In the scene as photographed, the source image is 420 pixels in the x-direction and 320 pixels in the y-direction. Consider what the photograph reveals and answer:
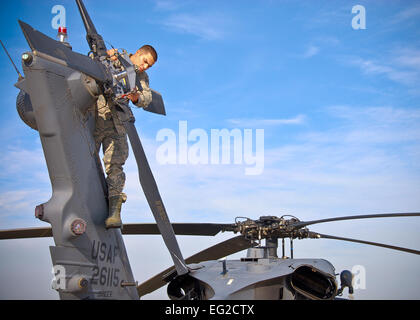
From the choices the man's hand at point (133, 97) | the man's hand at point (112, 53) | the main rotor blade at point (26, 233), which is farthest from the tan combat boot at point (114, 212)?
the man's hand at point (112, 53)

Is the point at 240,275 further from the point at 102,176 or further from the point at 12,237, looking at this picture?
the point at 12,237

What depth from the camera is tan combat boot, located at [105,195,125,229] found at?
6828mm

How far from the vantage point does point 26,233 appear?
8125 millimetres

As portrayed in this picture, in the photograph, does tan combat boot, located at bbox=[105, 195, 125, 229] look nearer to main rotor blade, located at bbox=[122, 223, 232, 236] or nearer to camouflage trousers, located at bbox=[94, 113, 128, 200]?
camouflage trousers, located at bbox=[94, 113, 128, 200]

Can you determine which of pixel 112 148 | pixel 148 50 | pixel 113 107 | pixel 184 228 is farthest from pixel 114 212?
pixel 184 228

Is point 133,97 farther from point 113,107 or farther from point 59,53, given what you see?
point 59,53

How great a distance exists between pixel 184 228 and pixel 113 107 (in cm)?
483

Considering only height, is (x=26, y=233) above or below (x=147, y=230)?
above

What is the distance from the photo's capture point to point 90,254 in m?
6.35

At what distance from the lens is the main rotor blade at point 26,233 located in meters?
8.04

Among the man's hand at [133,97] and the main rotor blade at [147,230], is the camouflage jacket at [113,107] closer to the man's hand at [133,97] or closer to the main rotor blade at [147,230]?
the man's hand at [133,97]

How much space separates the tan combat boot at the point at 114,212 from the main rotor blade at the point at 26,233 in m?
1.76
